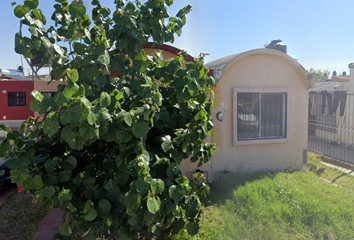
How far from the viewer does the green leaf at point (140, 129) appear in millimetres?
2312

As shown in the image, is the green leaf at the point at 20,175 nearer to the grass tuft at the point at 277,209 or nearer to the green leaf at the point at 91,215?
the green leaf at the point at 91,215

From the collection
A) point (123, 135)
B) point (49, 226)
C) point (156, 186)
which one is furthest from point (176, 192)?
point (49, 226)

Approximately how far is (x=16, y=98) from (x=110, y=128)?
7.58 m

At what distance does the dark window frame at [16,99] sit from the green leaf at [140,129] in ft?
24.7

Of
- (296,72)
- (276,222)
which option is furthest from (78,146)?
(296,72)

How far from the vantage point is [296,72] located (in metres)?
7.05

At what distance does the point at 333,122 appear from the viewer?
35.4 ft

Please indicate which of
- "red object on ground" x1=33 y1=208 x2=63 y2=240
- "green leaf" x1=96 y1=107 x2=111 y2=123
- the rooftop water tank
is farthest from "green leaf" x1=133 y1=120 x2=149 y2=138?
the rooftop water tank

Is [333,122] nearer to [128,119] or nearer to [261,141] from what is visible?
[261,141]

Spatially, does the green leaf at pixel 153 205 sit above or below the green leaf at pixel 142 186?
below

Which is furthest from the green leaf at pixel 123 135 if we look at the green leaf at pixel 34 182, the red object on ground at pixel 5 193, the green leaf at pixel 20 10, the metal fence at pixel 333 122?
the metal fence at pixel 333 122

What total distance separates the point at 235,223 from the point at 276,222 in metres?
0.65

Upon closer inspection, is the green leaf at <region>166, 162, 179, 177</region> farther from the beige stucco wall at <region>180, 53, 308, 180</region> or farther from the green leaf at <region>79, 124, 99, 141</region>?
the beige stucco wall at <region>180, 53, 308, 180</region>

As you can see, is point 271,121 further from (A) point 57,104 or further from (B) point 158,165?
(A) point 57,104
